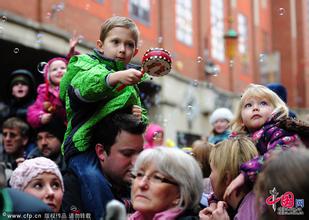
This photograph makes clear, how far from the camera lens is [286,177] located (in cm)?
207

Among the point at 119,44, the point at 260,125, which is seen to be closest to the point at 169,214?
the point at 119,44

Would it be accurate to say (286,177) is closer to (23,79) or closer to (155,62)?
(155,62)

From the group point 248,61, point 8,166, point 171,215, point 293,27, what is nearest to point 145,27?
point 248,61

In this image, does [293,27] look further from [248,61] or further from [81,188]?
[81,188]

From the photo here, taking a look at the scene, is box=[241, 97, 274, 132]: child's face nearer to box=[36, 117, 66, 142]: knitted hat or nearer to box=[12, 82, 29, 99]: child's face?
box=[36, 117, 66, 142]: knitted hat

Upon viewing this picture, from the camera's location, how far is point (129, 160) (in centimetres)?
322

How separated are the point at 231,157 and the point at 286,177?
1.13 m

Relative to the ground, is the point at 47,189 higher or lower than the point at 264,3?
lower

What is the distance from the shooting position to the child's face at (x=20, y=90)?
18.7ft

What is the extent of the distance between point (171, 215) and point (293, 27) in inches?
1042

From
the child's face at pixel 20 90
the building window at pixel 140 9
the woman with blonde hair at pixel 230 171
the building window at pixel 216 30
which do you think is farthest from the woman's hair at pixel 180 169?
the building window at pixel 216 30

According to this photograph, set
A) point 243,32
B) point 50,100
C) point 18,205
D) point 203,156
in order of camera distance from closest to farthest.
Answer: point 18,205 < point 203,156 < point 50,100 < point 243,32

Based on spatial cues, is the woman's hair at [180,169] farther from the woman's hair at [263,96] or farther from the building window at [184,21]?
the building window at [184,21]

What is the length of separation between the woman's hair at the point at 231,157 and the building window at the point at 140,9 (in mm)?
10367
